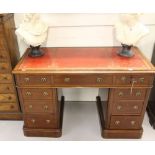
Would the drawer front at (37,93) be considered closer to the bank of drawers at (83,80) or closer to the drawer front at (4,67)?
the bank of drawers at (83,80)

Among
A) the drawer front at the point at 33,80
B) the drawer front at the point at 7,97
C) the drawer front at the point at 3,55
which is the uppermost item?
the drawer front at the point at 3,55

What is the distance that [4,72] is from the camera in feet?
5.55

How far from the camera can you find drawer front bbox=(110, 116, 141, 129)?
1664 millimetres

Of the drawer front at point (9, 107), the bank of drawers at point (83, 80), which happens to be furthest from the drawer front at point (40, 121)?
the bank of drawers at point (83, 80)

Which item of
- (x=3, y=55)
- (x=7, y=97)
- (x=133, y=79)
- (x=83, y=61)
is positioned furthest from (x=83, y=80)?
(x=7, y=97)

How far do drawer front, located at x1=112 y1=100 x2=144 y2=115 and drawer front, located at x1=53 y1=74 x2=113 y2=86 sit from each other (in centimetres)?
25

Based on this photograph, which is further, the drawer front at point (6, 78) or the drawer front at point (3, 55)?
the drawer front at point (6, 78)

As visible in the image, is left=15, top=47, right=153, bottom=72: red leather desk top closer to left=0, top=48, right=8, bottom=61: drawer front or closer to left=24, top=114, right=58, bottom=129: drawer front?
left=0, top=48, right=8, bottom=61: drawer front

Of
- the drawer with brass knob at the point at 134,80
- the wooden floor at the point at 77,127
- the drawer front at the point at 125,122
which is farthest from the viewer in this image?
the wooden floor at the point at 77,127

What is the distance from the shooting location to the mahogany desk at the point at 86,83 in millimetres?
1448

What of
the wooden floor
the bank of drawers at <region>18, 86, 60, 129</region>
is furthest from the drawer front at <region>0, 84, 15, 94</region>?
the wooden floor

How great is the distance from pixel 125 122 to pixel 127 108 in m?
0.16

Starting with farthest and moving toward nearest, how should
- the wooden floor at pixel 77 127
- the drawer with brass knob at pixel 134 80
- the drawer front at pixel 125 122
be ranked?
1. the wooden floor at pixel 77 127
2. the drawer front at pixel 125 122
3. the drawer with brass knob at pixel 134 80

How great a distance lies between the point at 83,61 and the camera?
1.57m
